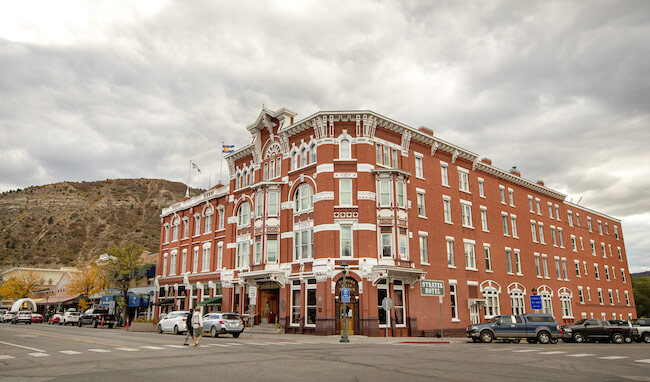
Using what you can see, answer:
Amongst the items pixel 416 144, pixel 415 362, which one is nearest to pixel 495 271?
pixel 416 144

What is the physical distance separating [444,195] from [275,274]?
16.0m

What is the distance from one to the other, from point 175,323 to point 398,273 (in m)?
16.6

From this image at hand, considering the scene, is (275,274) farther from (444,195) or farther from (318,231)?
(444,195)

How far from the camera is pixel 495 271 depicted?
140 ft

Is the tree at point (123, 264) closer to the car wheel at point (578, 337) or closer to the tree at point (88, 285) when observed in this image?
the tree at point (88, 285)

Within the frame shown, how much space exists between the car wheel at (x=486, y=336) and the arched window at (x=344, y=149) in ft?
49.3

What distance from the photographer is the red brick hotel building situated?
32.8 m

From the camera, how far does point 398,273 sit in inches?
1293

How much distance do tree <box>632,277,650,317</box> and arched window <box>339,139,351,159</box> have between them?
80570 mm

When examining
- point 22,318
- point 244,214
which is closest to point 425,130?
point 244,214

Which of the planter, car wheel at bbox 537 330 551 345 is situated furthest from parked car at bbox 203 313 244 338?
car wheel at bbox 537 330 551 345

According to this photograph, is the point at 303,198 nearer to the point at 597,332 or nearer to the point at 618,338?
the point at 597,332

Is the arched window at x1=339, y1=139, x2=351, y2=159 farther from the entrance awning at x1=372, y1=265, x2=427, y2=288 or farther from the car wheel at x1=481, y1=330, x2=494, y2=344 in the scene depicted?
the car wheel at x1=481, y1=330, x2=494, y2=344

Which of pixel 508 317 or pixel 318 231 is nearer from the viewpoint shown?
pixel 508 317
